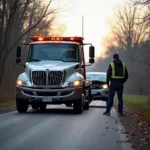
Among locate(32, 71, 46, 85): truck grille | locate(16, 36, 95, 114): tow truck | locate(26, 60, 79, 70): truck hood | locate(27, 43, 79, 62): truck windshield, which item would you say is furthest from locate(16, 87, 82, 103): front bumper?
locate(27, 43, 79, 62): truck windshield

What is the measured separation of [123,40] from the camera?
8656 cm

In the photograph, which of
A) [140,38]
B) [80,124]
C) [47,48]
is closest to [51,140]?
[80,124]

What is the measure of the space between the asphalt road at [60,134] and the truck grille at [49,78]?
80.4 inches

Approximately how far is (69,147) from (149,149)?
1.52m

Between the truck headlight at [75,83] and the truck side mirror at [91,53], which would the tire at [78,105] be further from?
the truck side mirror at [91,53]

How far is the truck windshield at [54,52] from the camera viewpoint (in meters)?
18.4

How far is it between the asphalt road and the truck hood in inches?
97.9

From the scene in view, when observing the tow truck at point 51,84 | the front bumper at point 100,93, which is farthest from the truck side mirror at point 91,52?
the front bumper at point 100,93

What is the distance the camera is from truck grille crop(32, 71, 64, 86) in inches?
668

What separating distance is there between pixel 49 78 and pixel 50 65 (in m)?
0.58

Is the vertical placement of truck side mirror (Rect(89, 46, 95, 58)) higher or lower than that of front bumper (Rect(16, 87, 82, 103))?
higher

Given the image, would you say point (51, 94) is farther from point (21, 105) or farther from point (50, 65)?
point (21, 105)

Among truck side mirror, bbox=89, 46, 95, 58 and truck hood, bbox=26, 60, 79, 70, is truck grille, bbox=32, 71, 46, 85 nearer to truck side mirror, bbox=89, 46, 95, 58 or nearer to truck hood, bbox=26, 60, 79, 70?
truck hood, bbox=26, 60, 79, 70

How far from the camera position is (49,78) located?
1698 centimetres
